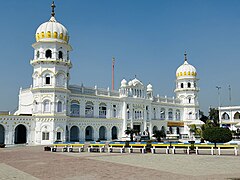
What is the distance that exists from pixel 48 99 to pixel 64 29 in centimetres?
1109

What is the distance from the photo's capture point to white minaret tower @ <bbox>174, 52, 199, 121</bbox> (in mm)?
68250

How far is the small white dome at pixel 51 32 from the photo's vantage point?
137ft

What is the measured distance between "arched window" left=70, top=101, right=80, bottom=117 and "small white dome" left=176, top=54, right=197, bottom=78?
32024 millimetres

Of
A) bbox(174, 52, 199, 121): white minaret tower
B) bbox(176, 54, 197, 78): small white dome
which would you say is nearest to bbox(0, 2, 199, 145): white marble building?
bbox(174, 52, 199, 121): white minaret tower

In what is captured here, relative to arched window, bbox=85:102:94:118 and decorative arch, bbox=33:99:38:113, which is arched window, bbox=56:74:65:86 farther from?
arched window, bbox=85:102:94:118

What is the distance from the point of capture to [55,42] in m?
41.5

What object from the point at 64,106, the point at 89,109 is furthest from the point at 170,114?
the point at 64,106

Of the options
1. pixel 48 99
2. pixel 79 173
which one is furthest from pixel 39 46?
pixel 79 173

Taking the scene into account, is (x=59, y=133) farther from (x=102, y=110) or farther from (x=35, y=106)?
(x=102, y=110)

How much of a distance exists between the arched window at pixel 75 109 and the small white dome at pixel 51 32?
10.2 m

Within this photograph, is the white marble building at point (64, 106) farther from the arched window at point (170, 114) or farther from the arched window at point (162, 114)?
the arched window at point (170, 114)

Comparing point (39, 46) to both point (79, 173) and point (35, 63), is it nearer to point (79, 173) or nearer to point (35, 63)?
point (35, 63)

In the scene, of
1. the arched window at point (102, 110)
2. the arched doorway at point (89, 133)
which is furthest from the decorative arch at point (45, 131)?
the arched window at point (102, 110)

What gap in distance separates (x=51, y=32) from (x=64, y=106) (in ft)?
36.6
